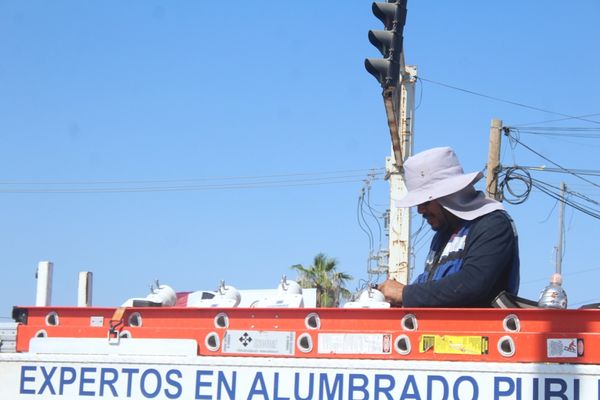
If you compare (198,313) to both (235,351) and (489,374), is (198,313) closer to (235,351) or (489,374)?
(235,351)

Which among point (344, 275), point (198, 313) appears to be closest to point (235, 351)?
point (198, 313)

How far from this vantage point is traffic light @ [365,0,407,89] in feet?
25.6

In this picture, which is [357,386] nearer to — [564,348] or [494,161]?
[564,348]

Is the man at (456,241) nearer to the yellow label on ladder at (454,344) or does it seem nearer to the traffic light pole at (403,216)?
the yellow label on ladder at (454,344)

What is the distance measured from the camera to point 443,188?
15.6 feet

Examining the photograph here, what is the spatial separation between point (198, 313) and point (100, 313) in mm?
602

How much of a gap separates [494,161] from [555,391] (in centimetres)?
1665

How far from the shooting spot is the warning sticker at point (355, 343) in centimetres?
450

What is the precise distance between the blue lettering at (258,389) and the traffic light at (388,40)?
3.85 m

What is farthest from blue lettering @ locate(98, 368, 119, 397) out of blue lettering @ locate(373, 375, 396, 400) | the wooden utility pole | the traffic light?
the wooden utility pole

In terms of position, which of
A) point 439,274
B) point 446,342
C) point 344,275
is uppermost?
point 344,275

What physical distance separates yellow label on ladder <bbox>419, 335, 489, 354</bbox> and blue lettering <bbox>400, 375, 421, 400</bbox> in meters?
0.17

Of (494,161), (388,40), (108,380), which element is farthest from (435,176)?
(494,161)

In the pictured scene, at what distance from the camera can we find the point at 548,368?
4176 millimetres
